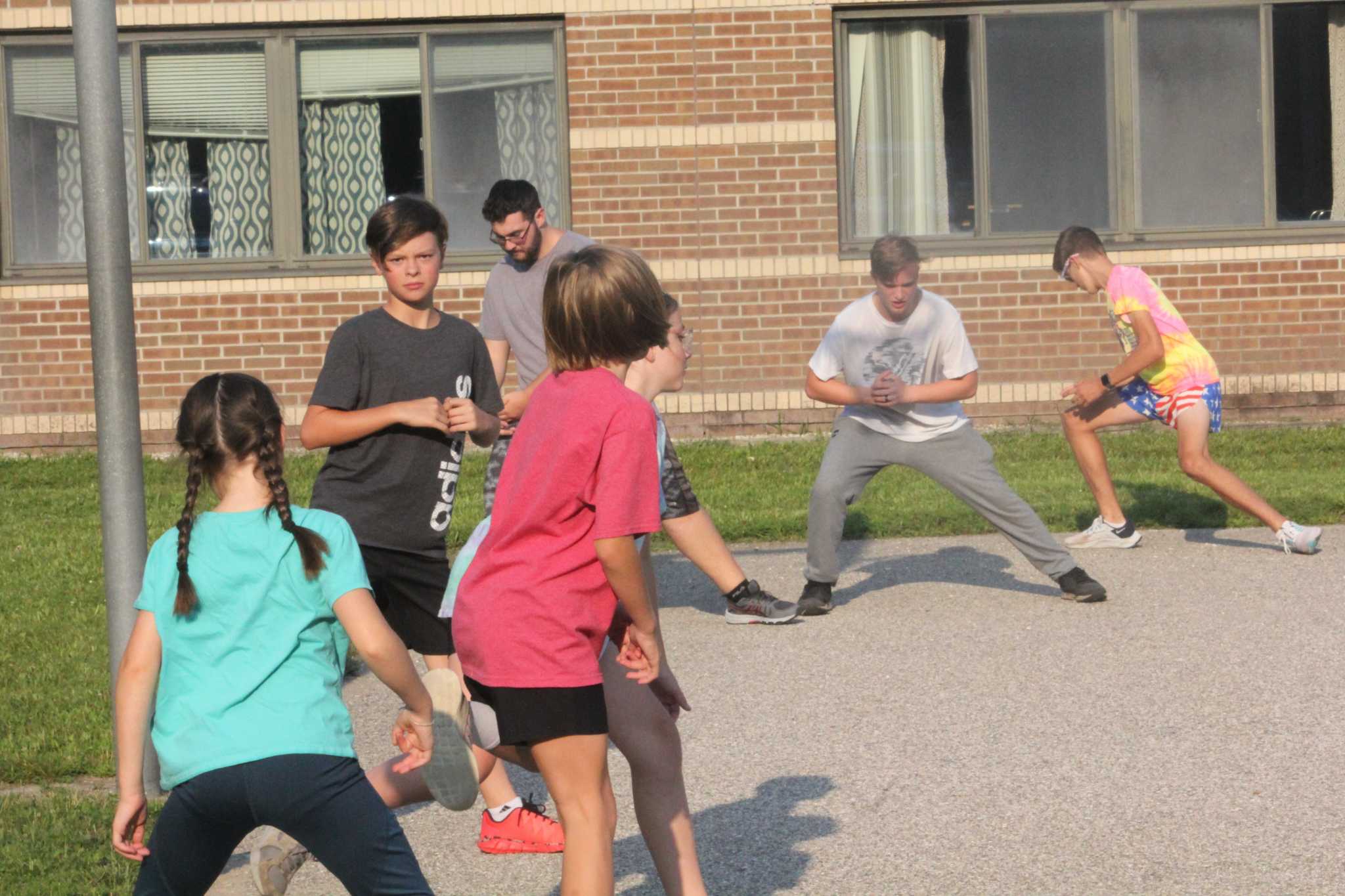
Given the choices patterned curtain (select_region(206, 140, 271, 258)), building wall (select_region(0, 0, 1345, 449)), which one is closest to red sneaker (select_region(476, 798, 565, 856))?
building wall (select_region(0, 0, 1345, 449))

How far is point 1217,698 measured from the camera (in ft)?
21.2

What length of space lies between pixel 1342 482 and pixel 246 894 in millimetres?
8152

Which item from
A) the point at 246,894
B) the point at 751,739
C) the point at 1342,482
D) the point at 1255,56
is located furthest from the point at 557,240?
the point at 1255,56

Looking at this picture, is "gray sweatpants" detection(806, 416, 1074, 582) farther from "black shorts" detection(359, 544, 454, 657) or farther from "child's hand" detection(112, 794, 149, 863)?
"child's hand" detection(112, 794, 149, 863)

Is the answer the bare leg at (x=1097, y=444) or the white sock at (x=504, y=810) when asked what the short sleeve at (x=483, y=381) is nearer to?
the white sock at (x=504, y=810)

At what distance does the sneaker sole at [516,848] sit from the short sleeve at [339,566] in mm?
1748

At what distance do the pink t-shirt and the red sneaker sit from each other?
145cm

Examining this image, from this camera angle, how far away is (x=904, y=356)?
8188 millimetres

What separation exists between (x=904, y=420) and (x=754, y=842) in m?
3.47

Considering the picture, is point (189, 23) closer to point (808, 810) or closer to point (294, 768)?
point (808, 810)

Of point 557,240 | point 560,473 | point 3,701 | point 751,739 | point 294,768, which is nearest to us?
point 294,768

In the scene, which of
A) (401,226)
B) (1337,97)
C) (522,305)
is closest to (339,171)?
(522,305)

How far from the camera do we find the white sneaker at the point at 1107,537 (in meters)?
9.42

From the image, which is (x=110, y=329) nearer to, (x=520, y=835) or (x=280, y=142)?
(x=520, y=835)
